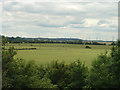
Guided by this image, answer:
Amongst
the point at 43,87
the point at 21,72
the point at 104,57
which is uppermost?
the point at 104,57

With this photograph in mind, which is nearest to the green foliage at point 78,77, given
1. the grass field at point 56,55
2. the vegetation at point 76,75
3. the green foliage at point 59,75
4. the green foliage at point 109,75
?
the vegetation at point 76,75

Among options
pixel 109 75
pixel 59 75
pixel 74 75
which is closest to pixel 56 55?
pixel 59 75

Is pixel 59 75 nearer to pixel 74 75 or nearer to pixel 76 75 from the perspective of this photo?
pixel 74 75

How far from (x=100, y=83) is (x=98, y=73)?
252cm

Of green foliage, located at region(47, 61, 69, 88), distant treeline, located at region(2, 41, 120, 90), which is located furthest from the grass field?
distant treeline, located at region(2, 41, 120, 90)

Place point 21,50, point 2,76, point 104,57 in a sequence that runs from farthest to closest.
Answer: point 21,50
point 104,57
point 2,76

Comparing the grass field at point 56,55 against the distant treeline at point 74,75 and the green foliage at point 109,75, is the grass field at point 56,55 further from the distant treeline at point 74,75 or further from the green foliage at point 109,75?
the green foliage at point 109,75

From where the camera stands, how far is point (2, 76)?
2159cm

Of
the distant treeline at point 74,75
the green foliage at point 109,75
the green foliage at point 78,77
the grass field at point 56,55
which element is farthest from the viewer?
the grass field at point 56,55

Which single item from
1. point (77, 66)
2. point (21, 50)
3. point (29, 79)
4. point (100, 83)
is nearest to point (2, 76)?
point (29, 79)

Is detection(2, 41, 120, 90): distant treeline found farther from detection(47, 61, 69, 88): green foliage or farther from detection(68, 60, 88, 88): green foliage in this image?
detection(47, 61, 69, 88): green foliage

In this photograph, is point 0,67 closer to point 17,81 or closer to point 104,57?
point 17,81

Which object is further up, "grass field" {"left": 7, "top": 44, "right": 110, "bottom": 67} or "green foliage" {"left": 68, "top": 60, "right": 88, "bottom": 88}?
"green foliage" {"left": 68, "top": 60, "right": 88, "bottom": 88}

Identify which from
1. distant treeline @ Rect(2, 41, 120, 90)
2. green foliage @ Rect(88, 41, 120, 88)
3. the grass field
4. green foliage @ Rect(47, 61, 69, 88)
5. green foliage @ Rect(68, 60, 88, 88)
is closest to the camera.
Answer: green foliage @ Rect(88, 41, 120, 88)
